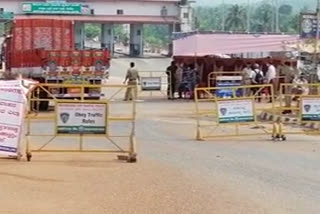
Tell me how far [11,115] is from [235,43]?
26.2m

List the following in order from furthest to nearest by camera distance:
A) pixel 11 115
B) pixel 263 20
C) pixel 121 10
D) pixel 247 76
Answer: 1. pixel 263 20
2. pixel 121 10
3. pixel 247 76
4. pixel 11 115

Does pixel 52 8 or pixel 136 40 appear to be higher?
pixel 52 8

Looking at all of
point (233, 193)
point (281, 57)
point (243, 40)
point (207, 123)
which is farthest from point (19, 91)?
point (281, 57)

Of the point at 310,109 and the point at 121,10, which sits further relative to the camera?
the point at 121,10

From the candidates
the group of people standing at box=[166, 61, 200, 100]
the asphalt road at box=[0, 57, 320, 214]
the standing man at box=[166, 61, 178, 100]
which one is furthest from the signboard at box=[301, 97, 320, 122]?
the standing man at box=[166, 61, 178, 100]

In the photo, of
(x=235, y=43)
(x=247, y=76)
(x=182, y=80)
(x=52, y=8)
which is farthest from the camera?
(x=52, y=8)

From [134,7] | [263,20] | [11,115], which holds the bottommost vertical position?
[11,115]

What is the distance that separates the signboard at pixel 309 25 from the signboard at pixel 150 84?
1084 centimetres

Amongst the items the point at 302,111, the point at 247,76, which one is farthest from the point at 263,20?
the point at 302,111

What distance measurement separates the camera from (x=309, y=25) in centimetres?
3397

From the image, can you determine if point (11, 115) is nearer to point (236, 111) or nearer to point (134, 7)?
point (236, 111)

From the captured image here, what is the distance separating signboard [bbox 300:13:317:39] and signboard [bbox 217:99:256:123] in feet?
46.7

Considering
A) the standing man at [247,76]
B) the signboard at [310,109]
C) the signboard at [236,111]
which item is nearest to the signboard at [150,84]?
the standing man at [247,76]

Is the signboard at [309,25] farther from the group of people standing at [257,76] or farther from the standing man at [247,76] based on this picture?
the standing man at [247,76]
